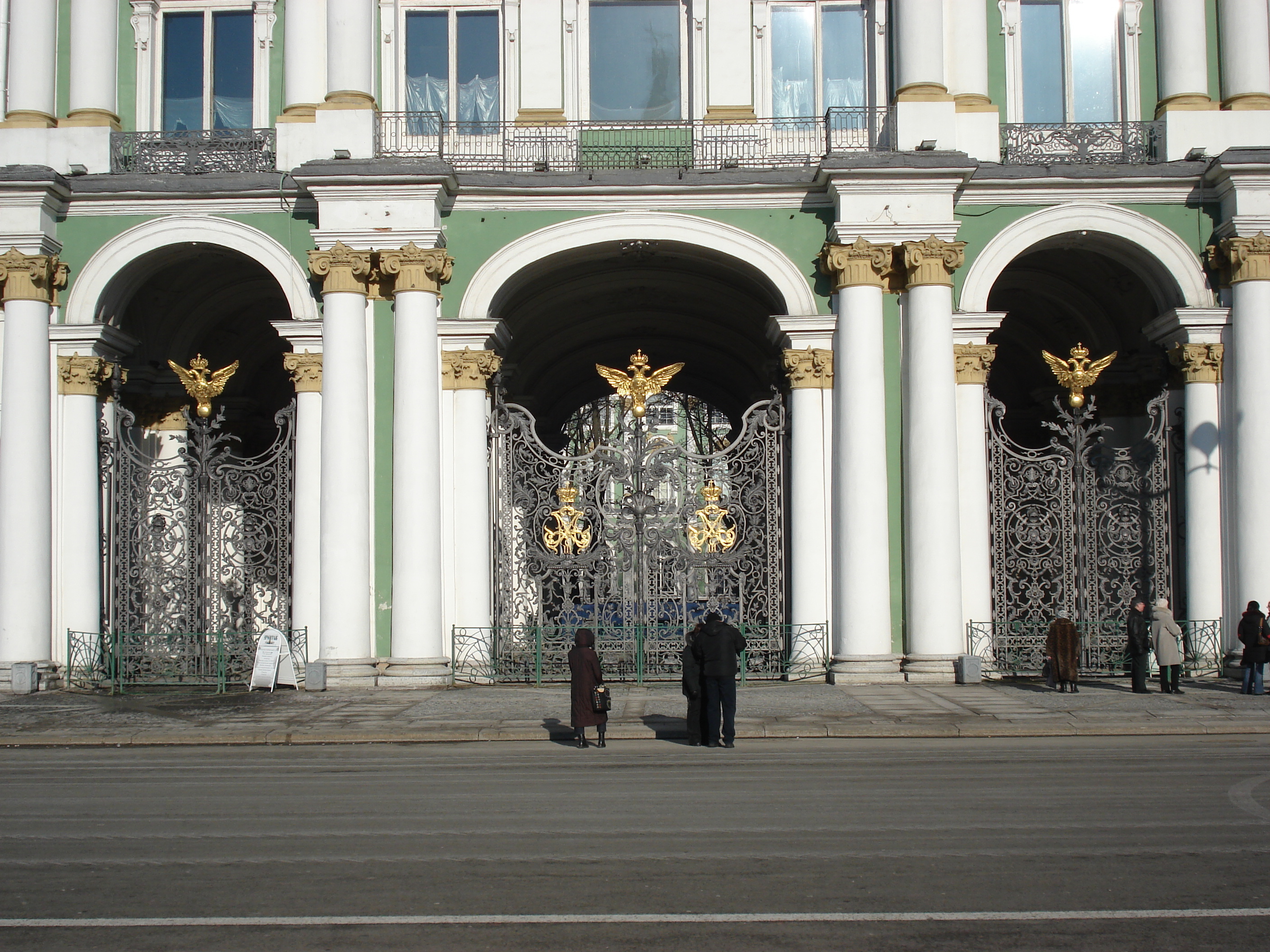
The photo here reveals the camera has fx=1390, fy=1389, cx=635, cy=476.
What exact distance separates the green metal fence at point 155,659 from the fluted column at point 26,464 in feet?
1.76

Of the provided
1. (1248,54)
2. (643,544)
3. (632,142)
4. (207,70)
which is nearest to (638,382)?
(643,544)

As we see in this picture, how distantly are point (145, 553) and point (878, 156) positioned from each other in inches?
502

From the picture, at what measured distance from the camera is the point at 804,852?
8289 mm

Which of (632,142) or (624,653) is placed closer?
(624,653)

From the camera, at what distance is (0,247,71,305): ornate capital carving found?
20.8 m

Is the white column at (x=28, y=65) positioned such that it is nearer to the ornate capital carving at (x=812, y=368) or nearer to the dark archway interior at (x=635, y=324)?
the dark archway interior at (x=635, y=324)

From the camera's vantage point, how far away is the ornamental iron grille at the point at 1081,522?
21156 mm

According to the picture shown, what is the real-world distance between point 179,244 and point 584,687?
36.5 ft

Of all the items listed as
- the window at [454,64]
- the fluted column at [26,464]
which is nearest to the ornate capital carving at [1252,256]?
the window at [454,64]

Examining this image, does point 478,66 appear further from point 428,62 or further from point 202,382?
point 202,382

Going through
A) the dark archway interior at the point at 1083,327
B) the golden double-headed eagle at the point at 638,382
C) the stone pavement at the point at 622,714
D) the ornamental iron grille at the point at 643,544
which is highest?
the dark archway interior at the point at 1083,327

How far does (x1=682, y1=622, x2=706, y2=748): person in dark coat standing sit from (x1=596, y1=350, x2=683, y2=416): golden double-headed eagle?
7036mm

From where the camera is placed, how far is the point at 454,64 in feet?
73.9

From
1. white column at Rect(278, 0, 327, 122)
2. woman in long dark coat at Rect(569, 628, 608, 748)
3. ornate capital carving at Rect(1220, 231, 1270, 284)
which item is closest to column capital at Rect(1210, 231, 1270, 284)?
ornate capital carving at Rect(1220, 231, 1270, 284)
